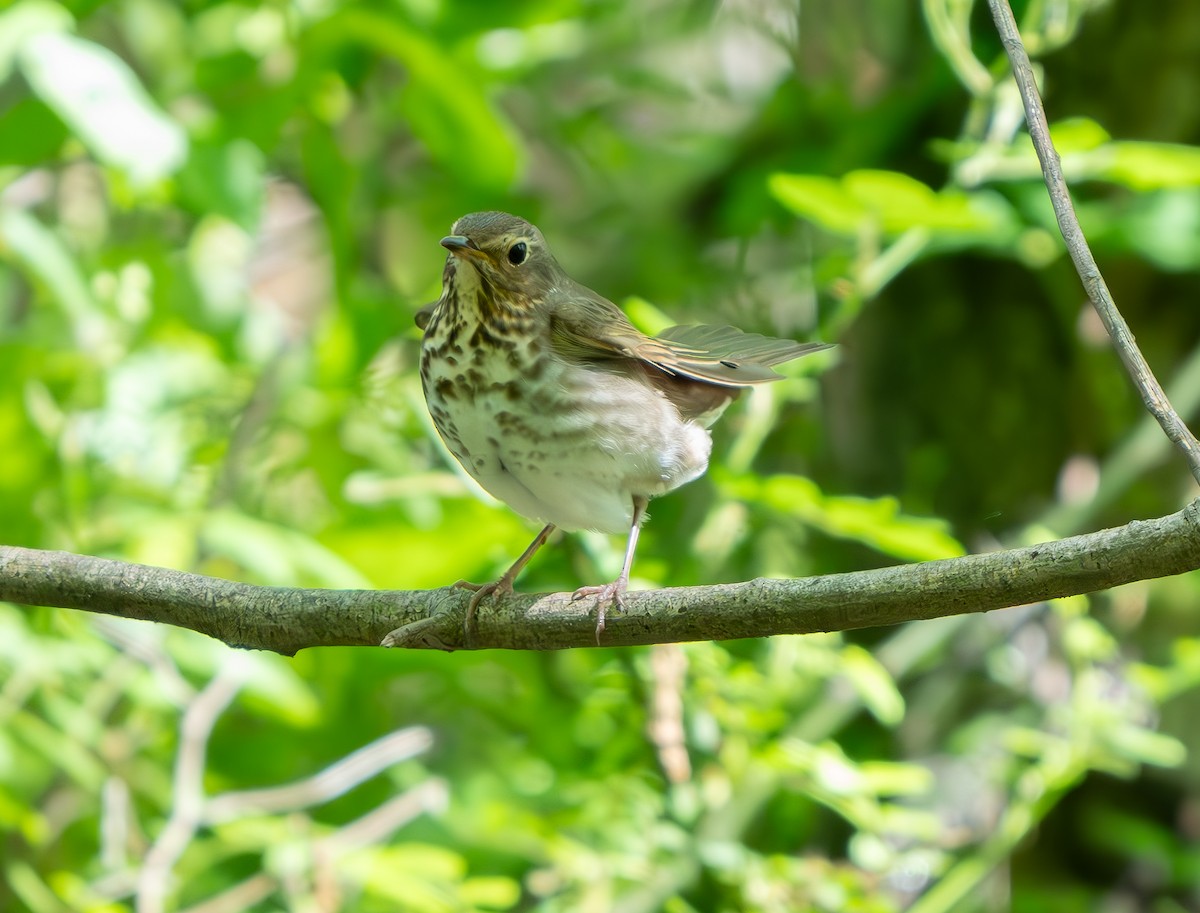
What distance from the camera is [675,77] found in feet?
18.6

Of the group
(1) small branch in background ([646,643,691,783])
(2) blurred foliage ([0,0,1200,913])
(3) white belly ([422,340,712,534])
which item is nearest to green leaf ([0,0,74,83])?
(2) blurred foliage ([0,0,1200,913])

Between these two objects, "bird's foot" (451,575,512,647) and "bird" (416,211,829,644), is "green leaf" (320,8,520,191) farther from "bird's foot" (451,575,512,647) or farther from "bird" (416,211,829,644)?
"bird's foot" (451,575,512,647)

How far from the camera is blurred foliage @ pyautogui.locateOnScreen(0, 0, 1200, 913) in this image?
119 inches

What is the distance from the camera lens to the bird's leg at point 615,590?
192 cm

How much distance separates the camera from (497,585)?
2.48 meters

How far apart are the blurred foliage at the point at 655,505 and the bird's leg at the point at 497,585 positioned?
0.18 m

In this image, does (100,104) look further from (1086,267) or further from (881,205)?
(1086,267)

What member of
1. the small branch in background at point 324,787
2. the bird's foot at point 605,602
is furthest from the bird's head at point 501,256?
the small branch in background at point 324,787

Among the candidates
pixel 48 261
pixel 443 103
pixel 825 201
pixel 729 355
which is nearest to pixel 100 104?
pixel 48 261

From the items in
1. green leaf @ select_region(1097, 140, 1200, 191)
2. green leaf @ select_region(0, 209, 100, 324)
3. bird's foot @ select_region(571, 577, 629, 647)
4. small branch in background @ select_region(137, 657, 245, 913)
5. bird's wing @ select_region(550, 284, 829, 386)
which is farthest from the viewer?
green leaf @ select_region(0, 209, 100, 324)

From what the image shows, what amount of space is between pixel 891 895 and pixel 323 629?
2.02 metres

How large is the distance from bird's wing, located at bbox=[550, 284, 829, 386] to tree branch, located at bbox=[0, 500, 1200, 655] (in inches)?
23.1

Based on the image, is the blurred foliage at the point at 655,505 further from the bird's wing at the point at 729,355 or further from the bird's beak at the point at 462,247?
the bird's beak at the point at 462,247

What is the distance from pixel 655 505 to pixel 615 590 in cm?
167
